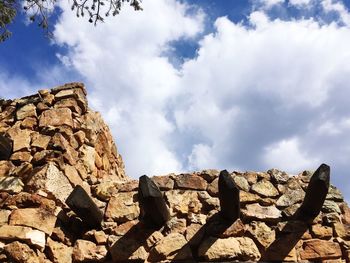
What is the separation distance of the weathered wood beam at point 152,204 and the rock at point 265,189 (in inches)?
38.9

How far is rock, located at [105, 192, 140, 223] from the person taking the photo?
4.07 meters

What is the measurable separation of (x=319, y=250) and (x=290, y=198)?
58cm

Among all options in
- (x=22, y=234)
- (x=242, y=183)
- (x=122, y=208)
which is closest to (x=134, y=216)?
(x=122, y=208)

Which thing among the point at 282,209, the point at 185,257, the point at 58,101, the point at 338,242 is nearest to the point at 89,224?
the point at 185,257

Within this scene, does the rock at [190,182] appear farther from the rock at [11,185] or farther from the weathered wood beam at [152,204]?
the rock at [11,185]

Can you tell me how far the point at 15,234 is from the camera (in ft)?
11.6

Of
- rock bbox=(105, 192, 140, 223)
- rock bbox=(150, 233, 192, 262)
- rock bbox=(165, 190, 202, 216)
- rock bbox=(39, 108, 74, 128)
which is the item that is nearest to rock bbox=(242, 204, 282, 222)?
rock bbox=(165, 190, 202, 216)

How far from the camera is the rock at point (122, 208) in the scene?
4070 mm

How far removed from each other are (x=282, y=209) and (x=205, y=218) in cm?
79

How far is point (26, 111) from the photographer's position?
4.75m

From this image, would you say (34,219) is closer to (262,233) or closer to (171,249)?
(171,249)

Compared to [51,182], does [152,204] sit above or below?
below

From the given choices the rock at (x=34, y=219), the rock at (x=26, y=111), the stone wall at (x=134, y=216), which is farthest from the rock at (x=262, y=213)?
the rock at (x=26, y=111)

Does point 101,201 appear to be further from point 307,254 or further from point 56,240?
point 307,254
